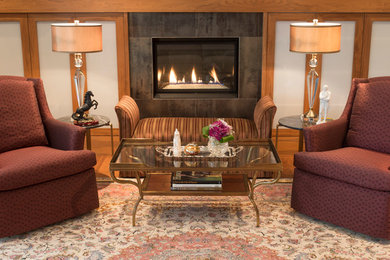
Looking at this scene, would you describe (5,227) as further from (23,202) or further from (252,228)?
(252,228)

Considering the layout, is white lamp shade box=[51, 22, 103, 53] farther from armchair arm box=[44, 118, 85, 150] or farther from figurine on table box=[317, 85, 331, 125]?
figurine on table box=[317, 85, 331, 125]

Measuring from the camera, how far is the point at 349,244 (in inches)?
130

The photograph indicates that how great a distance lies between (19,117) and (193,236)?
5.40 feet

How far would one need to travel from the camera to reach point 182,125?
4660 mm

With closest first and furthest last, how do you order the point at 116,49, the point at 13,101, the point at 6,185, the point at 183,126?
the point at 6,185
the point at 13,101
the point at 183,126
the point at 116,49

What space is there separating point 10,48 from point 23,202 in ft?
8.39

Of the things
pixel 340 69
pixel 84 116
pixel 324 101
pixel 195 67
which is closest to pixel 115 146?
pixel 84 116

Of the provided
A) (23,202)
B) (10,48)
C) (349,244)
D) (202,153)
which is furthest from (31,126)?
(349,244)

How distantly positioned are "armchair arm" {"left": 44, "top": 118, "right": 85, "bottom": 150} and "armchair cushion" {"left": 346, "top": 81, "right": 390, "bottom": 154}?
2120mm

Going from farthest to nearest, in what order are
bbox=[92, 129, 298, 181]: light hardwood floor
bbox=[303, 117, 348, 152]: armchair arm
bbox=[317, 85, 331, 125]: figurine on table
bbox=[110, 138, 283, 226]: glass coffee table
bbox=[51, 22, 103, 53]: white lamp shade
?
bbox=[92, 129, 298, 181]: light hardwood floor → bbox=[51, 22, 103, 53]: white lamp shade → bbox=[317, 85, 331, 125]: figurine on table → bbox=[303, 117, 348, 152]: armchair arm → bbox=[110, 138, 283, 226]: glass coffee table

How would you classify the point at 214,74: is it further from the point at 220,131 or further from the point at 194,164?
the point at 194,164

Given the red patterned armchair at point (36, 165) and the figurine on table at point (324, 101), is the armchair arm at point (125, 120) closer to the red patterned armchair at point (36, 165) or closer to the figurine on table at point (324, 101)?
the red patterned armchair at point (36, 165)

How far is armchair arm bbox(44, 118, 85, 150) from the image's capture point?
3812 mm

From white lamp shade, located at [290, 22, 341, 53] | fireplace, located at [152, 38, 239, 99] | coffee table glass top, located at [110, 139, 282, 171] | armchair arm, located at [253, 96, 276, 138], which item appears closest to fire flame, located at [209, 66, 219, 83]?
fireplace, located at [152, 38, 239, 99]
